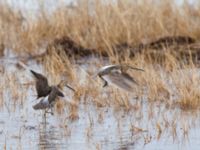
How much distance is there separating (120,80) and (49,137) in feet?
3.15

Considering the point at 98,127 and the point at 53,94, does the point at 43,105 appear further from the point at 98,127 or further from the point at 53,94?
the point at 98,127

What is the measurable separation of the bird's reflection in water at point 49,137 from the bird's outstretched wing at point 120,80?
70 centimetres

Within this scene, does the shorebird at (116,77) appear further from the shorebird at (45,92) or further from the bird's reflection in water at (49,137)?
the bird's reflection in water at (49,137)

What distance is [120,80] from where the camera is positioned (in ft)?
23.2

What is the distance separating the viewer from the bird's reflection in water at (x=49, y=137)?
6.25m

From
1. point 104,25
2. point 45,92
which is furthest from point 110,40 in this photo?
point 45,92

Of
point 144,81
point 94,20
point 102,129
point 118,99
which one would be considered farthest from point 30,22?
point 102,129

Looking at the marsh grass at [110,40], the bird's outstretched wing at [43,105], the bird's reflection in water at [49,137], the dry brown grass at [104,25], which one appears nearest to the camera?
the bird's reflection in water at [49,137]

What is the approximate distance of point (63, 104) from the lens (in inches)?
304

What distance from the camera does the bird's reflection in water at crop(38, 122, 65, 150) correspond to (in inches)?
246

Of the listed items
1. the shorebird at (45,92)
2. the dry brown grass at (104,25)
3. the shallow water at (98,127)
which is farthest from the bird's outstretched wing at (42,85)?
the dry brown grass at (104,25)

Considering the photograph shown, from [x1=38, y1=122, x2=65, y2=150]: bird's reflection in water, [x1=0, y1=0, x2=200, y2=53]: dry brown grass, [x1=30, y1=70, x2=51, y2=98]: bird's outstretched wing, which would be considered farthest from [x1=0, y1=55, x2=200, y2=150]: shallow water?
[x1=0, y1=0, x2=200, y2=53]: dry brown grass

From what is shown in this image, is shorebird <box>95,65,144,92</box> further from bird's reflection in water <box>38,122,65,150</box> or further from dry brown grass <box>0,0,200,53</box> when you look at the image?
dry brown grass <box>0,0,200,53</box>

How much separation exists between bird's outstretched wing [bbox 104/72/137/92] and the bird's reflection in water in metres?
0.70
